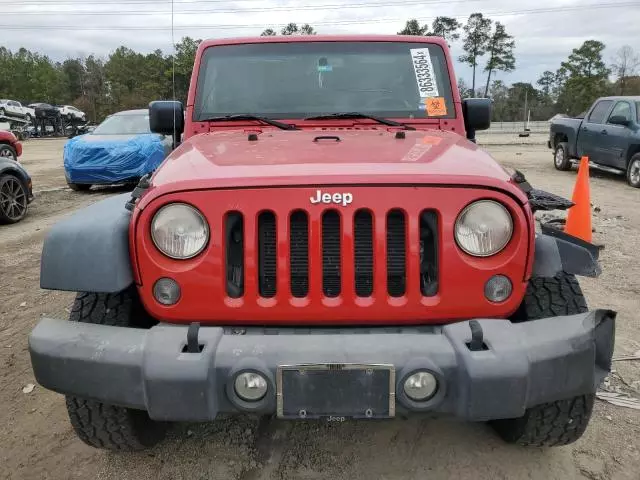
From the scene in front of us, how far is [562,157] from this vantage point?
43.8ft

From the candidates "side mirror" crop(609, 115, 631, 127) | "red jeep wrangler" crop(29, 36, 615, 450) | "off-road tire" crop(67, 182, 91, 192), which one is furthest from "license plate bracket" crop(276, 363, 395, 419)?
"side mirror" crop(609, 115, 631, 127)

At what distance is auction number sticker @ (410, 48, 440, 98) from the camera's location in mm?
3600

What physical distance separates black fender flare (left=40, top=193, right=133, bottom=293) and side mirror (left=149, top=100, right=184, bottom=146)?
163cm

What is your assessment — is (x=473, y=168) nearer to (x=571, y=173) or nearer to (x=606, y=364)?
(x=606, y=364)

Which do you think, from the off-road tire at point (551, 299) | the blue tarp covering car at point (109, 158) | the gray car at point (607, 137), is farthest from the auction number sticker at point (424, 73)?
the gray car at point (607, 137)

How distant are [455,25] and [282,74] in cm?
5742

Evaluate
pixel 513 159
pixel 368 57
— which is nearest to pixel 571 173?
pixel 513 159

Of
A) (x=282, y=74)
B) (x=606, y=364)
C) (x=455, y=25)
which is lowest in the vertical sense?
(x=606, y=364)

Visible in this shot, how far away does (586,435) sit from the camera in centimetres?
279

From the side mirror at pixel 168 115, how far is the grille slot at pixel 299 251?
6.05 feet

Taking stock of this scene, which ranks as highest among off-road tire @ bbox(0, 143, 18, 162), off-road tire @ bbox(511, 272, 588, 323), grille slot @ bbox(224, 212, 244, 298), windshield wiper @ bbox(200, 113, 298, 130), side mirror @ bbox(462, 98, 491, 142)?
side mirror @ bbox(462, 98, 491, 142)

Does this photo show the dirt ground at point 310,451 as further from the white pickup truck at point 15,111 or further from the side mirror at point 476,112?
the white pickup truck at point 15,111

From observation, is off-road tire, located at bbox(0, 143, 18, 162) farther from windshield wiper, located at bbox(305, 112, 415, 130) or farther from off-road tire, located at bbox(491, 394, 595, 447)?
off-road tire, located at bbox(491, 394, 595, 447)

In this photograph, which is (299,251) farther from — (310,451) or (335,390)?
(310,451)
